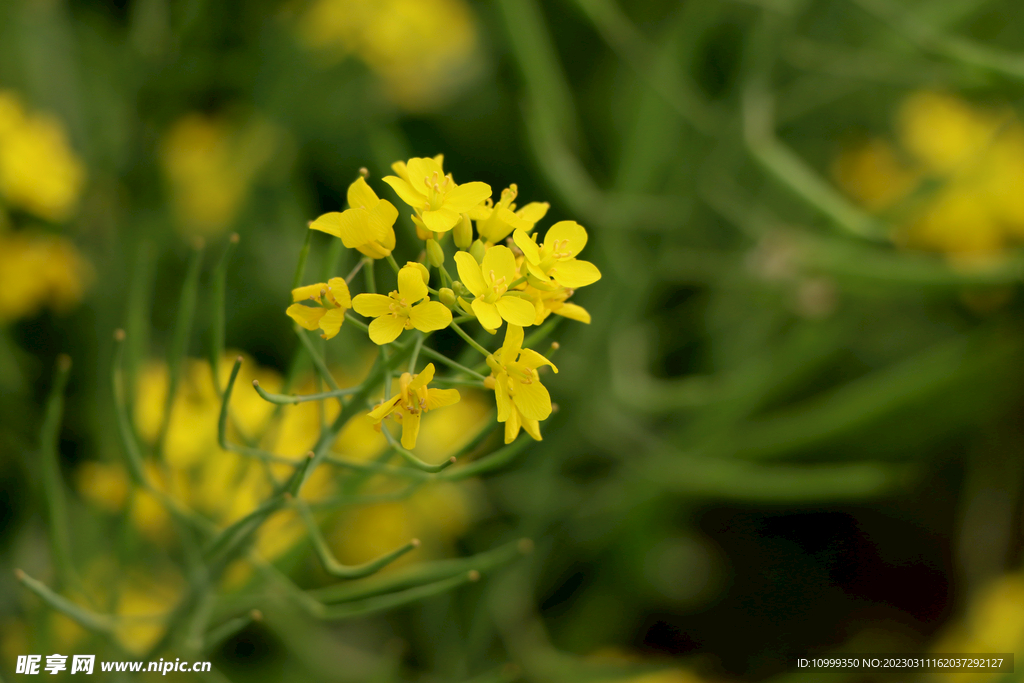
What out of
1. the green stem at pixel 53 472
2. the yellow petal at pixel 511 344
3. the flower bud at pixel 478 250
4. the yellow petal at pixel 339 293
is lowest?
the green stem at pixel 53 472

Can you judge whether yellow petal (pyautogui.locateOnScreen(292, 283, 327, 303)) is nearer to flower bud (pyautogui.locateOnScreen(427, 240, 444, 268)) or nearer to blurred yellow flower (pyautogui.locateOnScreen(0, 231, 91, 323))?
flower bud (pyautogui.locateOnScreen(427, 240, 444, 268))

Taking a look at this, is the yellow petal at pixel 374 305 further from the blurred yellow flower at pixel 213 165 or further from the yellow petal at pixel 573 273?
the blurred yellow flower at pixel 213 165

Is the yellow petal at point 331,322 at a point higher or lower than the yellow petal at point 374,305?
lower

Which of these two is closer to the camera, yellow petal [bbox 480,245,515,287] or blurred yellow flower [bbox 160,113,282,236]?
yellow petal [bbox 480,245,515,287]

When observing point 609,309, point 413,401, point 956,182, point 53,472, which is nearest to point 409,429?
point 413,401

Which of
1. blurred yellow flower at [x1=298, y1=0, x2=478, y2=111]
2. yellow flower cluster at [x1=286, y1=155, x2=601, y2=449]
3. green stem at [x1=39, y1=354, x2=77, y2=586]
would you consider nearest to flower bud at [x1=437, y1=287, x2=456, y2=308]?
yellow flower cluster at [x1=286, y1=155, x2=601, y2=449]

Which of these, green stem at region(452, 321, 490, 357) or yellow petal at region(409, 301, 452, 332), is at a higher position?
yellow petal at region(409, 301, 452, 332)

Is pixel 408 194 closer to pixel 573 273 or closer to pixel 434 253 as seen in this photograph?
pixel 434 253

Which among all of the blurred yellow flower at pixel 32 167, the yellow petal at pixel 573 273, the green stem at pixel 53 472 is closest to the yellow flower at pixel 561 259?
the yellow petal at pixel 573 273
